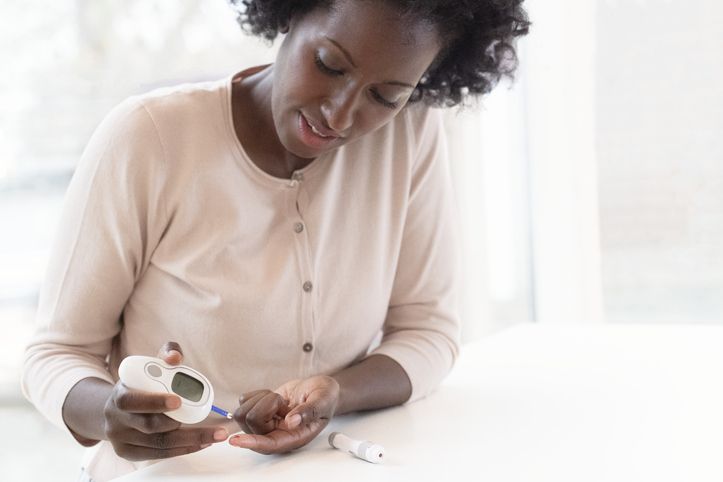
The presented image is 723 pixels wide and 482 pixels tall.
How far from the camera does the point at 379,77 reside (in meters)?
1.14

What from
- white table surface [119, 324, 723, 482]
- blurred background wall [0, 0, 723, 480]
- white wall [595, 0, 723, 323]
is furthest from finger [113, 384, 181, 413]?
white wall [595, 0, 723, 323]

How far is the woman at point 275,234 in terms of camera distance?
113 centimetres

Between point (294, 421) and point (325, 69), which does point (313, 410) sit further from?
point (325, 69)

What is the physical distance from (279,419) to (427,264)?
461 mm

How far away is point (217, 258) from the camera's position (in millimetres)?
1248

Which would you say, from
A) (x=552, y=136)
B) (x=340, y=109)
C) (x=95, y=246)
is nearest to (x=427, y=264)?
(x=340, y=109)

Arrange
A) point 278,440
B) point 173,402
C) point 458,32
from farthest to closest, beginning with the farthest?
1. point 458,32
2. point 278,440
3. point 173,402

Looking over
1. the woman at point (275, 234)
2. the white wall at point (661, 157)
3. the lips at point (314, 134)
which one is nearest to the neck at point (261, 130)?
the woman at point (275, 234)

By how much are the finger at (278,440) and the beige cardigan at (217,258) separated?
0.21 meters

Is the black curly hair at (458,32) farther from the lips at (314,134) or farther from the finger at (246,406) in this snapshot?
the finger at (246,406)

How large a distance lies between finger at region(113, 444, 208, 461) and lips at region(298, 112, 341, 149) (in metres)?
0.43

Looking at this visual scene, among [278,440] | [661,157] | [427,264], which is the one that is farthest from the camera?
[661,157]

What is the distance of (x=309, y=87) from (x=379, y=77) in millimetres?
92


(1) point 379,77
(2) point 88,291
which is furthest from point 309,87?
(2) point 88,291
